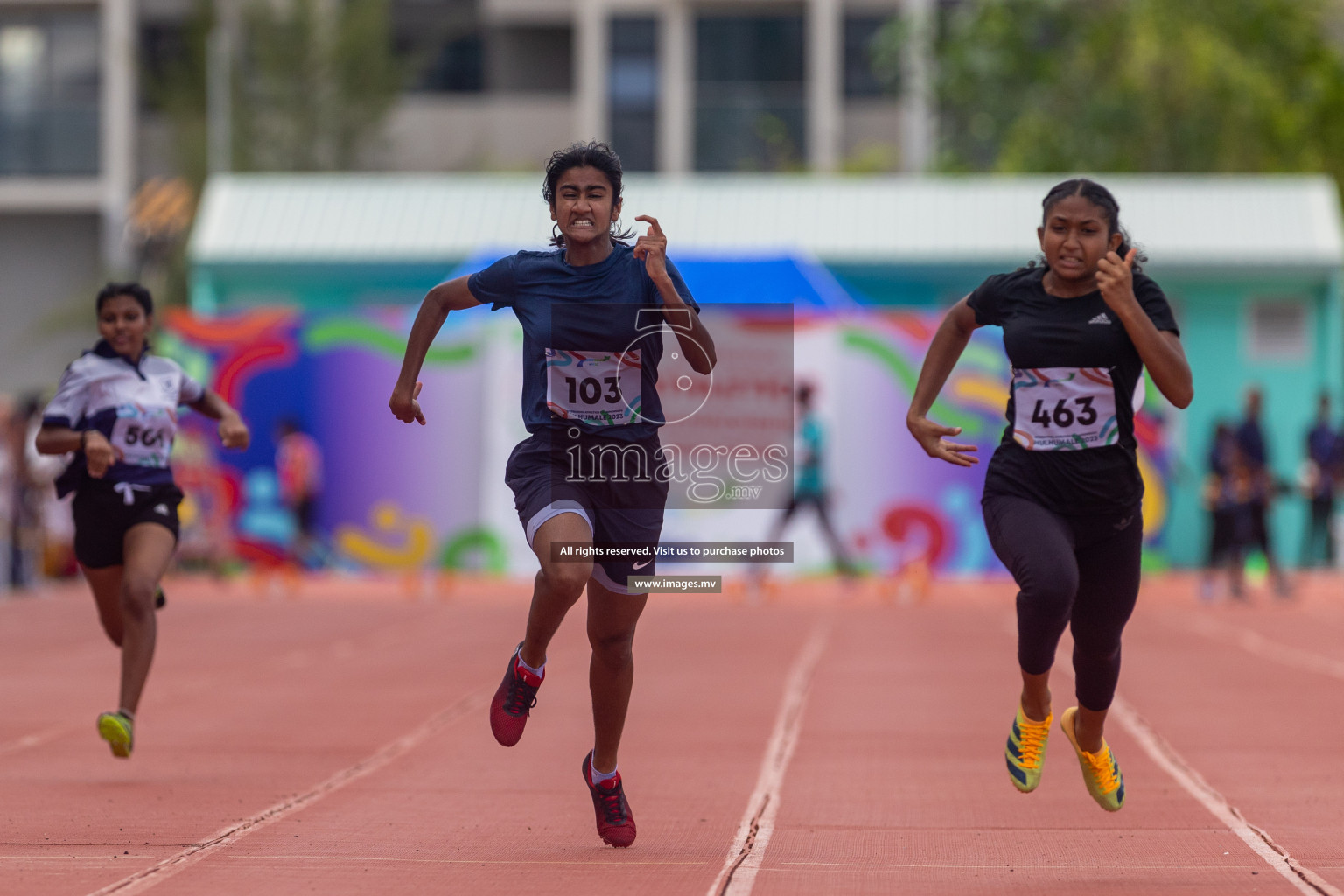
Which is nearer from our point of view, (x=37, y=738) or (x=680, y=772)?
(x=680, y=772)

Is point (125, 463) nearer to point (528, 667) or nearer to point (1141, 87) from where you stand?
point (528, 667)

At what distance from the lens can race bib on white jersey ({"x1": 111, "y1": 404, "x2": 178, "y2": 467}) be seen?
852 centimetres

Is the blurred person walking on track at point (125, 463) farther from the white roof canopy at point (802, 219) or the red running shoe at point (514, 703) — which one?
the white roof canopy at point (802, 219)

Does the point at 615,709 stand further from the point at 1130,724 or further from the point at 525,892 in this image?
the point at 1130,724

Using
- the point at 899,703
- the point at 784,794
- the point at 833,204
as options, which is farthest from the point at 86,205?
the point at 784,794

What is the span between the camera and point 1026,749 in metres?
6.70

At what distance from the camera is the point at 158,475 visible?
28.2 feet

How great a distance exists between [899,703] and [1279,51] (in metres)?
27.0

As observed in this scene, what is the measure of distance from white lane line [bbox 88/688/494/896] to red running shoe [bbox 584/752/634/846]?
1.22m

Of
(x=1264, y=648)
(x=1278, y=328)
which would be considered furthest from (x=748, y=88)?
(x=1264, y=648)

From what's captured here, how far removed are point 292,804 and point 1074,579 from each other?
311 cm

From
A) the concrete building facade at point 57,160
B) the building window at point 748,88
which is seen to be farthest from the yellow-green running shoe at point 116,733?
the building window at point 748,88

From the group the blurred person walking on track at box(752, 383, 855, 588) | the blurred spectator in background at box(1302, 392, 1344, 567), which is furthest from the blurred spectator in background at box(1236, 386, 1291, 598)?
the blurred person walking on track at box(752, 383, 855, 588)

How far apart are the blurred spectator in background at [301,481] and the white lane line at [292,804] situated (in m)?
11.6
